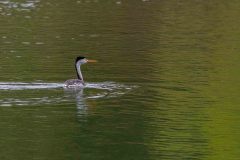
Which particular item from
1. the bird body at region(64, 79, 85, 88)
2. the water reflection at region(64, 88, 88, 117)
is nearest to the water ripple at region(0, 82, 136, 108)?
the water reflection at region(64, 88, 88, 117)

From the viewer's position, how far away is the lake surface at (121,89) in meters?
22.4

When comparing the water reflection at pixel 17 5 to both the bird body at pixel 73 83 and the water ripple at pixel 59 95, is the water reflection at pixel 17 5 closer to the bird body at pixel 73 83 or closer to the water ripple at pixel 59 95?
the water ripple at pixel 59 95

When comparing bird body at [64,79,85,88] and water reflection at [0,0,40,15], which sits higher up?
bird body at [64,79,85,88]

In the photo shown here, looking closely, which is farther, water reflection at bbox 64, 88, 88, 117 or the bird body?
the bird body

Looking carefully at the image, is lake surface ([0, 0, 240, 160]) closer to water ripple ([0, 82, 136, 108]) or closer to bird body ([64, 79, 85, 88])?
water ripple ([0, 82, 136, 108])

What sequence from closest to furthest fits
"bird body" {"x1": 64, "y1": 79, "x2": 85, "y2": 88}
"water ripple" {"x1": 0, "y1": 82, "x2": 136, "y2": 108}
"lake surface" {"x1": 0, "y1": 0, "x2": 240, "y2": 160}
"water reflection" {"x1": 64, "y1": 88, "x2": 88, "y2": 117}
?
"lake surface" {"x1": 0, "y1": 0, "x2": 240, "y2": 160}
"water reflection" {"x1": 64, "y1": 88, "x2": 88, "y2": 117}
"water ripple" {"x1": 0, "y1": 82, "x2": 136, "y2": 108}
"bird body" {"x1": 64, "y1": 79, "x2": 85, "y2": 88}

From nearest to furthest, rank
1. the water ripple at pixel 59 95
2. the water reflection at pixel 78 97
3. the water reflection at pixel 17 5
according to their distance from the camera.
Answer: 1. the water reflection at pixel 78 97
2. the water ripple at pixel 59 95
3. the water reflection at pixel 17 5

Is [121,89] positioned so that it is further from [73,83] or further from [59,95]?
[59,95]

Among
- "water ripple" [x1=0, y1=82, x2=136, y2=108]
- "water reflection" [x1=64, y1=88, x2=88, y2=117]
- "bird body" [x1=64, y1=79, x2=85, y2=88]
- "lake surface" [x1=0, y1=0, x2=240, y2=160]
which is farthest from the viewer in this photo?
"bird body" [x1=64, y1=79, x2=85, y2=88]

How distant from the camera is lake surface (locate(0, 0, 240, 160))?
2238 centimetres

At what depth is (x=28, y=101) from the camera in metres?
26.7

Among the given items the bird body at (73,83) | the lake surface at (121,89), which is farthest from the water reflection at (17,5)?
the bird body at (73,83)

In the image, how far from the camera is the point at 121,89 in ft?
94.3

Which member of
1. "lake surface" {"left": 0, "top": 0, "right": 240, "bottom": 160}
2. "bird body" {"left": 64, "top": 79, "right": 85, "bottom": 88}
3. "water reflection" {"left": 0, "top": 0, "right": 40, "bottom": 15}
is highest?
"bird body" {"left": 64, "top": 79, "right": 85, "bottom": 88}
